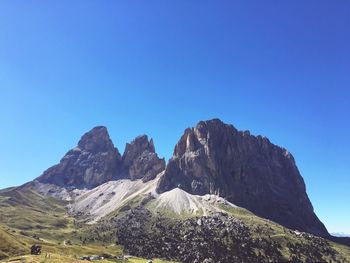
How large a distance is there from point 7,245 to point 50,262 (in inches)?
1819

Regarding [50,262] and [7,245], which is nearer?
[50,262]

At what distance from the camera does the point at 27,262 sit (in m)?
143

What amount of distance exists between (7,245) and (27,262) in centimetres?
4966

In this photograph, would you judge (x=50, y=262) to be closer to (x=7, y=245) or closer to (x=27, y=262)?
(x=27, y=262)

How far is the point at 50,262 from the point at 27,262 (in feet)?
36.6

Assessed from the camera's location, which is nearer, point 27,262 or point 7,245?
point 27,262

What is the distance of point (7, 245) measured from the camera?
184125mm

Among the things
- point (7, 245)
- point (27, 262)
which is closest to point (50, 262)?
point (27, 262)

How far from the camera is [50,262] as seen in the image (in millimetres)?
151625
